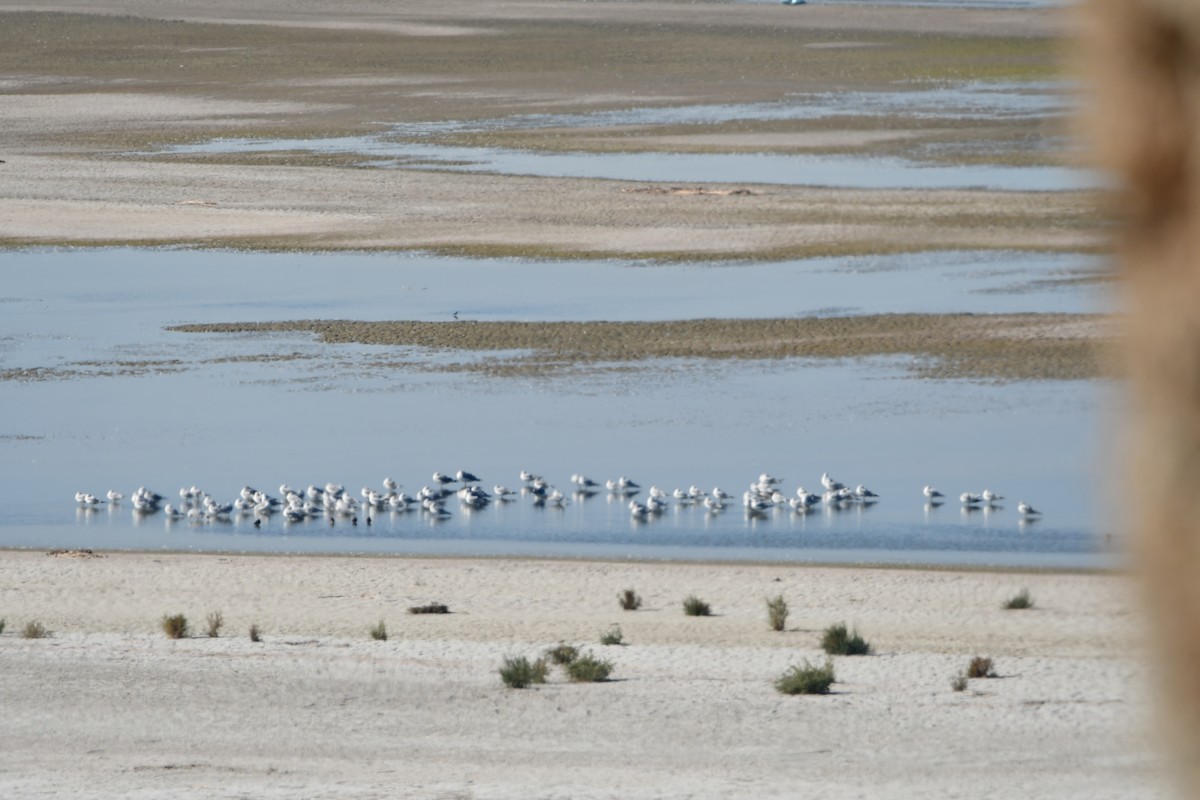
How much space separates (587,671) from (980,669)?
2.36 meters

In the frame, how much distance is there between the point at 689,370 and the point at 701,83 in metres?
38.6

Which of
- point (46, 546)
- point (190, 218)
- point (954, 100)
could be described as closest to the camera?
point (46, 546)

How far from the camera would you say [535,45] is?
73438mm

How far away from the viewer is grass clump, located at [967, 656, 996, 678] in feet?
39.3

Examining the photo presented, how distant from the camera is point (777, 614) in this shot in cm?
1404

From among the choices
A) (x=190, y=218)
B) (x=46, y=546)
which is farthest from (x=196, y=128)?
(x=46, y=546)

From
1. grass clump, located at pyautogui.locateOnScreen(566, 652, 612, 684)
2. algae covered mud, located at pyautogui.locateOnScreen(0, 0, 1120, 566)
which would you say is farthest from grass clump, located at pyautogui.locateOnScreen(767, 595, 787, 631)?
algae covered mud, located at pyautogui.locateOnScreen(0, 0, 1120, 566)

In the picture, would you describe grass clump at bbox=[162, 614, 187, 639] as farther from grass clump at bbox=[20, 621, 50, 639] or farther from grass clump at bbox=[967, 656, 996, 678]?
grass clump at bbox=[967, 656, 996, 678]

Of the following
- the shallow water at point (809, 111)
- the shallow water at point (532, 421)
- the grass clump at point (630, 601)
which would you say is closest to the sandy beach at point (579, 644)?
the grass clump at point (630, 601)

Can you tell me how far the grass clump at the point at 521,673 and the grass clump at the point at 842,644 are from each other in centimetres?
198

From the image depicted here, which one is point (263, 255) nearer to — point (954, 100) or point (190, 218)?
point (190, 218)

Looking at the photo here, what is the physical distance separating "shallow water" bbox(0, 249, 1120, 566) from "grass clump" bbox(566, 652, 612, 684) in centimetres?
418

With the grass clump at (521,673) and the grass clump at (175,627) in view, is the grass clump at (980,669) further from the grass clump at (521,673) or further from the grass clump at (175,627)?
the grass clump at (175,627)

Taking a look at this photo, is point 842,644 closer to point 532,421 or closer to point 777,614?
point 777,614
